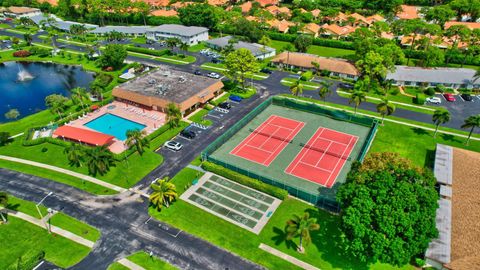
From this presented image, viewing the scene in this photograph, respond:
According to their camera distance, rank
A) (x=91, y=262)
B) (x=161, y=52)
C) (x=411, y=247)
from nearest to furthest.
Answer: (x=411, y=247) → (x=91, y=262) → (x=161, y=52)

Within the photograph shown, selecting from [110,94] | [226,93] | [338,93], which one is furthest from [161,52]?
[338,93]

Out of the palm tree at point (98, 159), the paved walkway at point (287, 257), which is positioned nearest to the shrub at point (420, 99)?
the paved walkway at point (287, 257)

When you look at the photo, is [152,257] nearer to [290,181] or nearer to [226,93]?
[290,181]

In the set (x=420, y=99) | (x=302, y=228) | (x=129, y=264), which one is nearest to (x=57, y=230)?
(x=129, y=264)

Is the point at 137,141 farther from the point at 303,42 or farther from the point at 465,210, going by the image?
the point at 303,42

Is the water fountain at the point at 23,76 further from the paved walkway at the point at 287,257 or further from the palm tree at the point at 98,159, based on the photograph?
the paved walkway at the point at 287,257

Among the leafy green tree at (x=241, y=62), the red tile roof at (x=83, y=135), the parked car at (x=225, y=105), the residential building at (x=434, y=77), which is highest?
the leafy green tree at (x=241, y=62)
